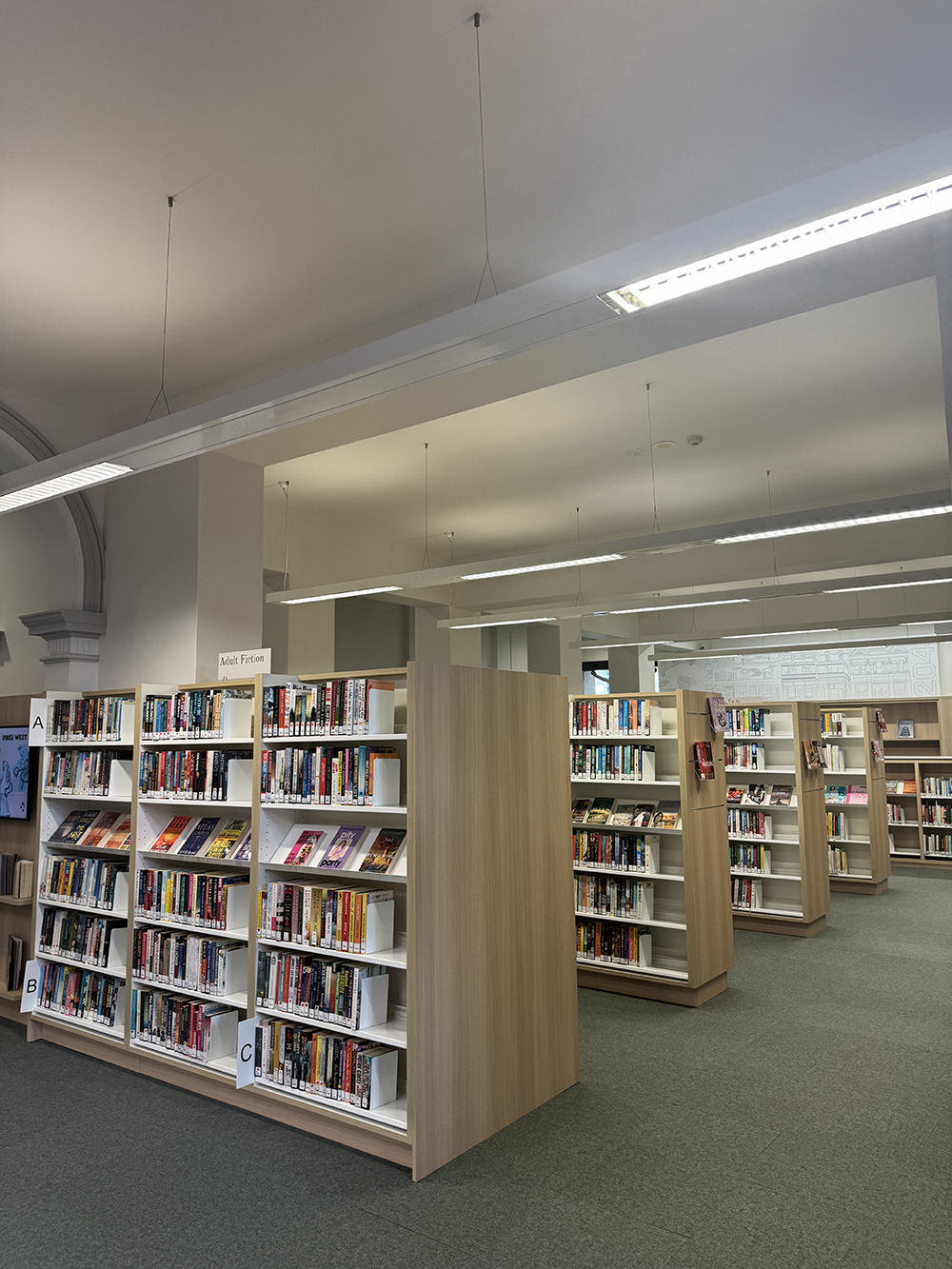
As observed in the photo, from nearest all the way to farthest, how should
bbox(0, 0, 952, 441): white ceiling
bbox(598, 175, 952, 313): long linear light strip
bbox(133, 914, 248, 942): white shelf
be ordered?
bbox(598, 175, 952, 313): long linear light strip → bbox(0, 0, 952, 441): white ceiling → bbox(133, 914, 248, 942): white shelf

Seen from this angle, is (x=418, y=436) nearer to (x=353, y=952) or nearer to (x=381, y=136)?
(x=381, y=136)

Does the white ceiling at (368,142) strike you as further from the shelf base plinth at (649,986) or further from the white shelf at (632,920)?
the shelf base plinth at (649,986)

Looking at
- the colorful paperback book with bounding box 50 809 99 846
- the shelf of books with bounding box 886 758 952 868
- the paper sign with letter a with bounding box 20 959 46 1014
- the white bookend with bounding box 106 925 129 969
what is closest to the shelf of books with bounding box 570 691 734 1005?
the white bookend with bounding box 106 925 129 969

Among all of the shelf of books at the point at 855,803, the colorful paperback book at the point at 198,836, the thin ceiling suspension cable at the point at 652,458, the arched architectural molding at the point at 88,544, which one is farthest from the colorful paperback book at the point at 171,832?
the shelf of books at the point at 855,803

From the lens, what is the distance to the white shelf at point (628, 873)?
577 cm

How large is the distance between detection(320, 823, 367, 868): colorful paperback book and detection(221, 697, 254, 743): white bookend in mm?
863

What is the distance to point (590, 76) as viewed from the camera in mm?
3086

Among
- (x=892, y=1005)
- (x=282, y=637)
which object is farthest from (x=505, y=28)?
(x=282, y=637)

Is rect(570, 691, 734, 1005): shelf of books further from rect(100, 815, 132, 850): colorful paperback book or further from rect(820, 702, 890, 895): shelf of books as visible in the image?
rect(820, 702, 890, 895): shelf of books

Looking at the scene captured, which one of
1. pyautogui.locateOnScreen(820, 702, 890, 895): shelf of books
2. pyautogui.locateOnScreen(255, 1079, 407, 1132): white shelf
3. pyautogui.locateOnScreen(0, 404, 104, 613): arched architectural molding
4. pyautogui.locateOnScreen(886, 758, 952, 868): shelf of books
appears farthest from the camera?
pyautogui.locateOnScreen(886, 758, 952, 868): shelf of books

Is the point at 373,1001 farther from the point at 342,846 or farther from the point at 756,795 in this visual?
the point at 756,795

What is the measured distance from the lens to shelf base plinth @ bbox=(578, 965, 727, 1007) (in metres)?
5.63

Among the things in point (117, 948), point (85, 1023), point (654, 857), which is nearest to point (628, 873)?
point (654, 857)

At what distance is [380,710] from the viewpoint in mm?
4051
